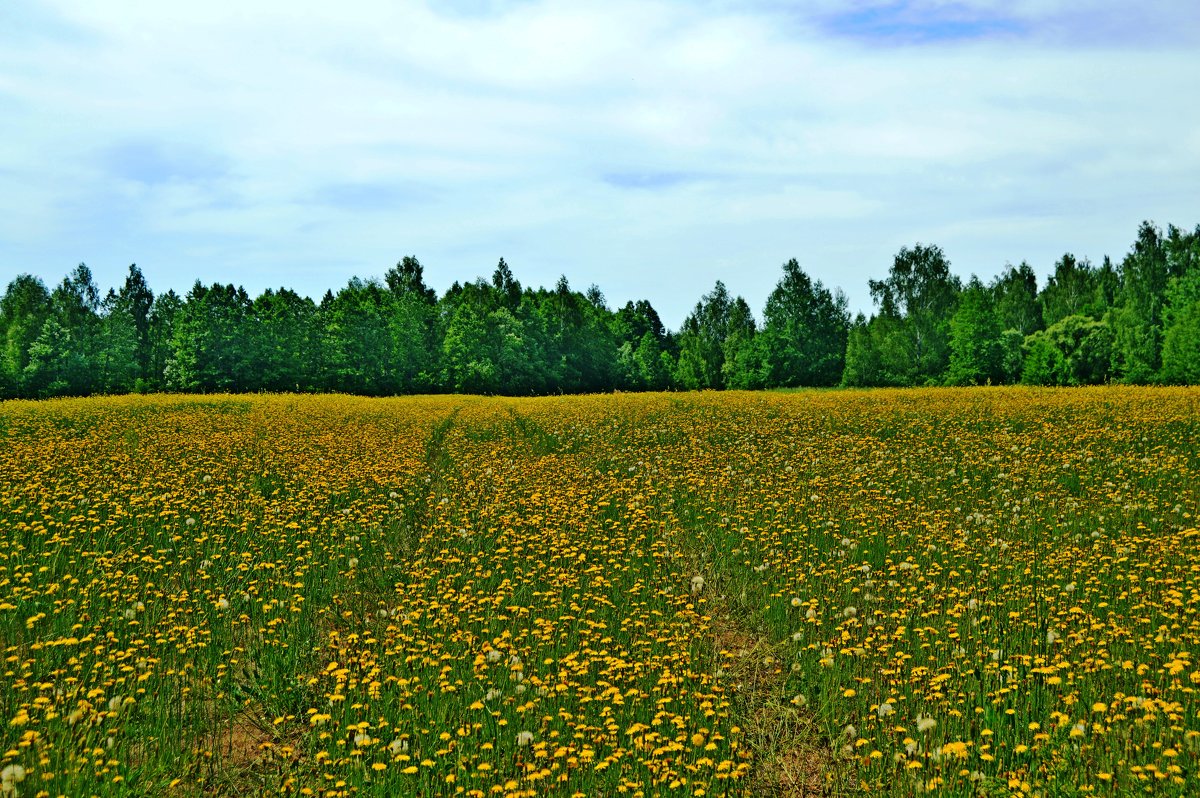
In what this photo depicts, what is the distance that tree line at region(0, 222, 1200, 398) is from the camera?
60.1m

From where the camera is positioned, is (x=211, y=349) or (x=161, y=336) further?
(x=161, y=336)

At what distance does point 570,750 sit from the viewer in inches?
184

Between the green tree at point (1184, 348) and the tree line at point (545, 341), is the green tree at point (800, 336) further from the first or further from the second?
the green tree at point (1184, 348)

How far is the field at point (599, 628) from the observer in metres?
4.56

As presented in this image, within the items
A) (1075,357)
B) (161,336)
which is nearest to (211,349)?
(161,336)

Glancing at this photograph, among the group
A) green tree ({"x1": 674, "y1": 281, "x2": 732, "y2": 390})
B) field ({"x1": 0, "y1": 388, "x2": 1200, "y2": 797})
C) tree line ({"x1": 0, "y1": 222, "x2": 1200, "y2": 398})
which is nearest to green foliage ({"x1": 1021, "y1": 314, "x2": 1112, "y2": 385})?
tree line ({"x1": 0, "y1": 222, "x2": 1200, "y2": 398})

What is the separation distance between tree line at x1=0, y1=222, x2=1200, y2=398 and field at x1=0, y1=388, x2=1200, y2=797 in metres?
51.3

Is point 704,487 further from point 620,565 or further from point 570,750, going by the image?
point 570,750

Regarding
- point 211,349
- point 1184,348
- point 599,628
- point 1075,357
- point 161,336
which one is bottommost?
point 599,628

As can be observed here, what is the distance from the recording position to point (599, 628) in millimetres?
6562

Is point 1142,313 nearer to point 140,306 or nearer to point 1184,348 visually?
point 1184,348

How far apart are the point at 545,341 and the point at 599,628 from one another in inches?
2566

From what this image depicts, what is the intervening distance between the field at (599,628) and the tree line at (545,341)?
51258 millimetres

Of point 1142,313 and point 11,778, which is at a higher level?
point 1142,313
